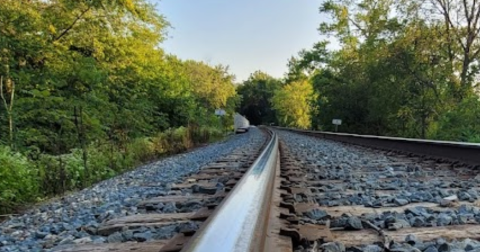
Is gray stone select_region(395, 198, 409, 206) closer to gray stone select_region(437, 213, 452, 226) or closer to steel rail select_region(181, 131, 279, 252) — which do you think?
gray stone select_region(437, 213, 452, 226)

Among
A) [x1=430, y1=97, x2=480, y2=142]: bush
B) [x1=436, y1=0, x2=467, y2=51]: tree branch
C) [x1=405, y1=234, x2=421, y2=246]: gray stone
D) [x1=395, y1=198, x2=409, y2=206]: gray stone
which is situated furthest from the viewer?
[x1=436, y1=0, x2=467, y2=51]: tree branch

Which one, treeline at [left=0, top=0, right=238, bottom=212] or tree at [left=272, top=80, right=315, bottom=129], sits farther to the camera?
tree at [left=272, top=80, right=315, bottom=129]

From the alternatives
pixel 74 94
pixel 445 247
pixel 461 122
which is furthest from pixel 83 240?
pixel 461 122

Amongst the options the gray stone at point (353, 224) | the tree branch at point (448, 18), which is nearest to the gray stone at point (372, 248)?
the gray stone at point (353, 224)

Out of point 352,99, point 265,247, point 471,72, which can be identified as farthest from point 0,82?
point 352,99

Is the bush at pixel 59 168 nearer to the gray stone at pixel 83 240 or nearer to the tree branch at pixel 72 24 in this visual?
the gray stone at pixel 83 240

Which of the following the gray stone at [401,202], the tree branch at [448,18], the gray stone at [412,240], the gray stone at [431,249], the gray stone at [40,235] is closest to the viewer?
the gray stone at [431,249]

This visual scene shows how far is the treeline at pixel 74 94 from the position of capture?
6.54m

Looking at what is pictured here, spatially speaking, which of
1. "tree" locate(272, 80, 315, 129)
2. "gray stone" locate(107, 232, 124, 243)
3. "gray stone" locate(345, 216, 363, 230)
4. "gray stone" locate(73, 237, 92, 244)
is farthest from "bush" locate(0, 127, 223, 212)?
"tree" locate(272, 80, 315, 129)

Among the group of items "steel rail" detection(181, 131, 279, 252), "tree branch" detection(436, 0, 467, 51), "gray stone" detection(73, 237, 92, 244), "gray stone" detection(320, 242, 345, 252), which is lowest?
"gray stone" detection(73, 237, 92, 244)

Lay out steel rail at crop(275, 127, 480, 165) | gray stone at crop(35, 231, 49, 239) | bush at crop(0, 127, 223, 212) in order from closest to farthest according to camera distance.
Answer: gray stone at crop(35, 231, 49, 239) < steel rail at crop(275, 127, 480, 165) < bush at crop(0, 127, 223, 212)

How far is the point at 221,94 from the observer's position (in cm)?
4419

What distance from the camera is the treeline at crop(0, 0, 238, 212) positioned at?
654 centimetres

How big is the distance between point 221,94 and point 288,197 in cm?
4196
